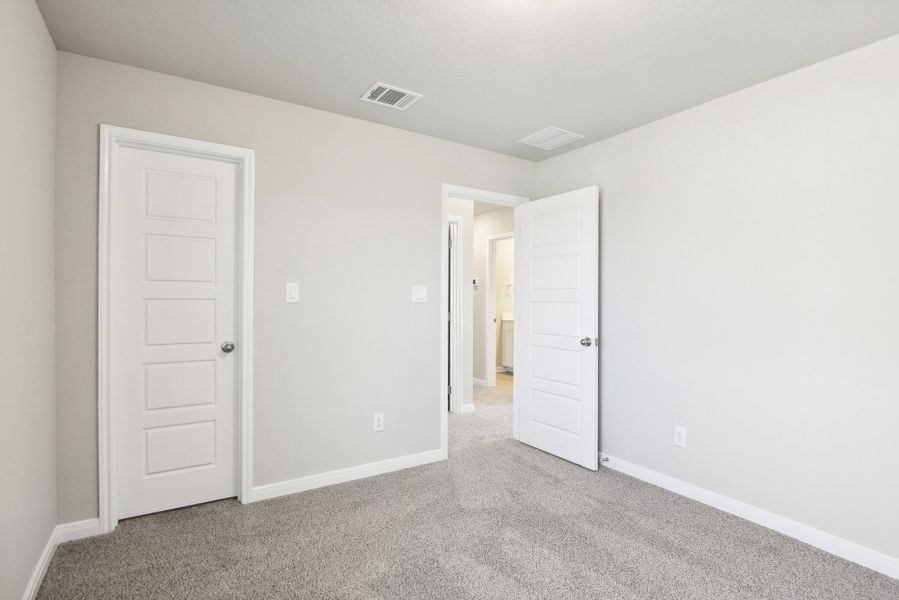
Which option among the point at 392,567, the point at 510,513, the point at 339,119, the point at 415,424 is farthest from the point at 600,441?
the point at 339,119

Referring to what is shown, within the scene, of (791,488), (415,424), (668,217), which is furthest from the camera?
(415,424)

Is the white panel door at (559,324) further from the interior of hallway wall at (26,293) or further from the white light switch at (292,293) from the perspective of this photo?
Answer: the interior of hallway wall at (26,293)

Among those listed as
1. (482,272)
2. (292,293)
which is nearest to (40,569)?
(292,293)

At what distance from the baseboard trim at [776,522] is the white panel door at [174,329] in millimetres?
2731

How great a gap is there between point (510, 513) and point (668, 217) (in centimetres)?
214

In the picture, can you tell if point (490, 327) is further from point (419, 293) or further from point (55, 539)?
point (55, 539)

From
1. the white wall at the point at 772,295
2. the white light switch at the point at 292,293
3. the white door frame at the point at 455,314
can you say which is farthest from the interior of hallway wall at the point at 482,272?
the white light switch at the point at 292,293

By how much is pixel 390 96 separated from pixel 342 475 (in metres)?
2.47

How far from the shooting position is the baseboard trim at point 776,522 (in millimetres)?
2133

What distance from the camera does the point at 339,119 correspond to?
3.07m

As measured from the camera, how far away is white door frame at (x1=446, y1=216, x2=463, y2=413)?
16.2 ft

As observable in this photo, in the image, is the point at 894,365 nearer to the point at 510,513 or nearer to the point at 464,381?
the point at 510,513

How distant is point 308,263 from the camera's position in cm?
297

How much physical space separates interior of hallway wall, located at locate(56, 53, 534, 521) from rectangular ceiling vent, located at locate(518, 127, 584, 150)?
0.43 metres
